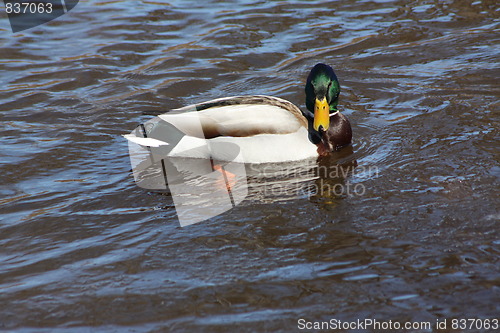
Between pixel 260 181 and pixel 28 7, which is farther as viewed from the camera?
pixel 28 7

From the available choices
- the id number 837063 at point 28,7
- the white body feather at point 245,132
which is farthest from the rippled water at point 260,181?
the id number 837063 at point 28,7

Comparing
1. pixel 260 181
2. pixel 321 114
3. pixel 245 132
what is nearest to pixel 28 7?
pixel 245 132

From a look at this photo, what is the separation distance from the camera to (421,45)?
8.29 metres

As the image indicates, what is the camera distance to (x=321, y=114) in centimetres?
580

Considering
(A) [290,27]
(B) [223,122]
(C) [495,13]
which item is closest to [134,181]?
(B) [223,122]

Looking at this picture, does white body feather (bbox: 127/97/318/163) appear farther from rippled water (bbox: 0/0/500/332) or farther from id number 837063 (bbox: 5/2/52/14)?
id number 837063 (bbox: 5/2/52/14)

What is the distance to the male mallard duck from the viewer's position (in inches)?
221

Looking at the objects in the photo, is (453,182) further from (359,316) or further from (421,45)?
(421,45)

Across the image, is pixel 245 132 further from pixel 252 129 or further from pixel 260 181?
pixel 260 181

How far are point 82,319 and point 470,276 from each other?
2.20 meters

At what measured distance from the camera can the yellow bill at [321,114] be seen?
5.79 metres

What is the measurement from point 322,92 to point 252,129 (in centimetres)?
76

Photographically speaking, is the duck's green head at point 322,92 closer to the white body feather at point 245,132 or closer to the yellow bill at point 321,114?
the yellow bill at point 321,114

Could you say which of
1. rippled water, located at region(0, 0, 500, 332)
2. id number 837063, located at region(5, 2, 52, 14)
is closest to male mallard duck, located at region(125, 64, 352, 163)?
rippled water, located at region(0, 0, 500, 332)
